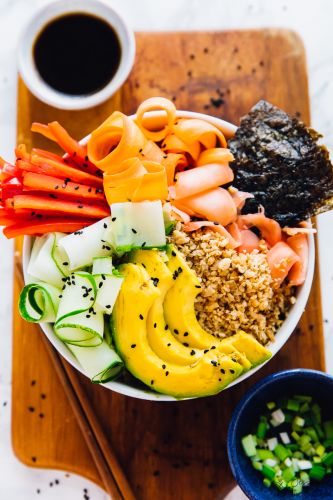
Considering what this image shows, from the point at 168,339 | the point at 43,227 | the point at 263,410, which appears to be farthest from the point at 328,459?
the point at 43,227

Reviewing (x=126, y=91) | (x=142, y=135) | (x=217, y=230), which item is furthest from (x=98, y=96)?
(x=217, y=230)

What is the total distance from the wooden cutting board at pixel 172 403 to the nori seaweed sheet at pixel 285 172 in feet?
1.05

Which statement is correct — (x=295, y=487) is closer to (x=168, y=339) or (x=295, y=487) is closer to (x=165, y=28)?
(x=168, y=339)

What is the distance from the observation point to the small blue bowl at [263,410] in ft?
7.19

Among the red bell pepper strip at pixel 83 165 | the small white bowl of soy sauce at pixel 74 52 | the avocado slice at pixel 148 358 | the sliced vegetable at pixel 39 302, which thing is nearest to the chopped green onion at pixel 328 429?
the avocado slice at pixel 148 358

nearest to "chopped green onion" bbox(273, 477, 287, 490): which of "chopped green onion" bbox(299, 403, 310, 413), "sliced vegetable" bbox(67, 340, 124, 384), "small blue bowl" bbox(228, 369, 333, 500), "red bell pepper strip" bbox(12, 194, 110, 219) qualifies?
"small blue bowl" bbox(228, 369, 333, 500)

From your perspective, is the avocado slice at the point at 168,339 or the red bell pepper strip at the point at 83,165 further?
the red bell pepper strip at the point at 83,165

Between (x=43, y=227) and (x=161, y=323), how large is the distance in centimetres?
44

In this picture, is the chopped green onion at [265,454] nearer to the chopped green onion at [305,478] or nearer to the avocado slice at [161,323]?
the chopped green onion at [305,478]

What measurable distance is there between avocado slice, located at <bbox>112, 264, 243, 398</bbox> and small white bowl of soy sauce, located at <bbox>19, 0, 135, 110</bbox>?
29.9 inches

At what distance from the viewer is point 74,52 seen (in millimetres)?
2498

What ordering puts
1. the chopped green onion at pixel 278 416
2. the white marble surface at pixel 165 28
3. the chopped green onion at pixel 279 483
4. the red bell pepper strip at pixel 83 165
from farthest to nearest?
the white marble surface at pixel 165 28, the chopped green onion at pixel 278 416, the chopped green onion at pixel 279 483, the red bell pepper strip at pixel 83 165

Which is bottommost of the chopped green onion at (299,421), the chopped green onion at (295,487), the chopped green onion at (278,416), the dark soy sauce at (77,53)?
the chopped green onion at (295,487)

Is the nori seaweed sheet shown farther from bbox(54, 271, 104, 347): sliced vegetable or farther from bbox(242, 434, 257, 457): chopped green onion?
bbox(242, 434, 257, 457): chopped green onion
